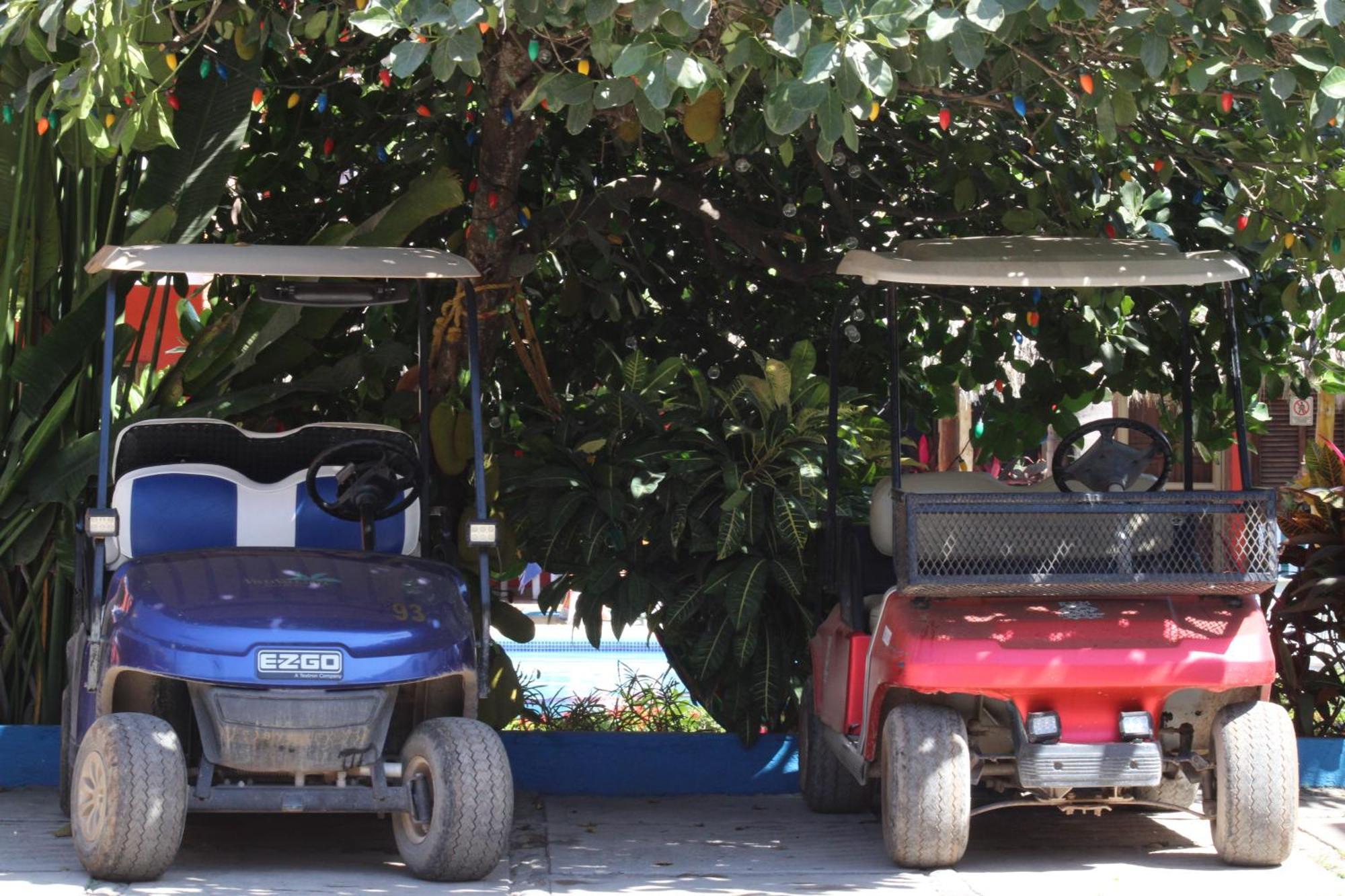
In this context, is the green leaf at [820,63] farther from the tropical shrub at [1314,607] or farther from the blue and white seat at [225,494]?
the tropical shrub at [1314,607]

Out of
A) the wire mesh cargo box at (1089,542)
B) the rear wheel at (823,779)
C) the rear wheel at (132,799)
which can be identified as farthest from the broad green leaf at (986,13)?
the rear wheel at (823,779)

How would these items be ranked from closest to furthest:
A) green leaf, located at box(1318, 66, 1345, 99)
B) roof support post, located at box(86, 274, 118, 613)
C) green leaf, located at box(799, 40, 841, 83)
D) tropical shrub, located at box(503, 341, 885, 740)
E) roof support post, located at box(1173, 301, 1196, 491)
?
green leaf, located at box(799, 40, 841, 83) < green leaf, located at box(1318, 66, 1345, 99) < roof support post, located at box(86, 274, 118, 613) < roof support post, located at box(1173, 301, 1196, 491) < tropical shrub, located at box(503, 341, 885, 740)

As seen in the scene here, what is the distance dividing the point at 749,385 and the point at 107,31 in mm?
2828

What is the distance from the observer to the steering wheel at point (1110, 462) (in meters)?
5.73

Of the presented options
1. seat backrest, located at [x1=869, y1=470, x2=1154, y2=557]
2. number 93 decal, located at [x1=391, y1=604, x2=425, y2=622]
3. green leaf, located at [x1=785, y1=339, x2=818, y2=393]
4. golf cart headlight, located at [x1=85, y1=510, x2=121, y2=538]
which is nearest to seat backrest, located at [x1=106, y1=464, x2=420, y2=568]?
golf cart headlight, located at [x1=85, y1=510, x2=121, y2=538]

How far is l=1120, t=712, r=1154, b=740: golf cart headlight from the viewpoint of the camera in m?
5.09

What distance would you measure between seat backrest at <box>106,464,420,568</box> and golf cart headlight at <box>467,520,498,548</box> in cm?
46

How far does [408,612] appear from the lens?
510 centimetres

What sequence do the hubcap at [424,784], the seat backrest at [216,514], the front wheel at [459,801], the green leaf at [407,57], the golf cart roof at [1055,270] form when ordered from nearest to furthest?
the green leaf at [407,57] < the front wheel at [459,801] < the hubcap at [424,784] < the golf cart roof at [1055,270] < the seat backrest at [216,514]

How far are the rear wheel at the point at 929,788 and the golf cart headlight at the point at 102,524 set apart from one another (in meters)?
2.42

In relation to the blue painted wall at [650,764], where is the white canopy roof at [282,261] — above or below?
above

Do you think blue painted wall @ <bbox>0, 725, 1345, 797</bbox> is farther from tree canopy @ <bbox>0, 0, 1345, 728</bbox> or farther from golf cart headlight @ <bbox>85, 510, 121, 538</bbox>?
golf cart headlight @ <bbox>85, 510, 121, 538</bbox>

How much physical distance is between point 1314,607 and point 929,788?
2.62 meters

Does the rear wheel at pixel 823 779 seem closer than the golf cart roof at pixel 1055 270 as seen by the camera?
No
